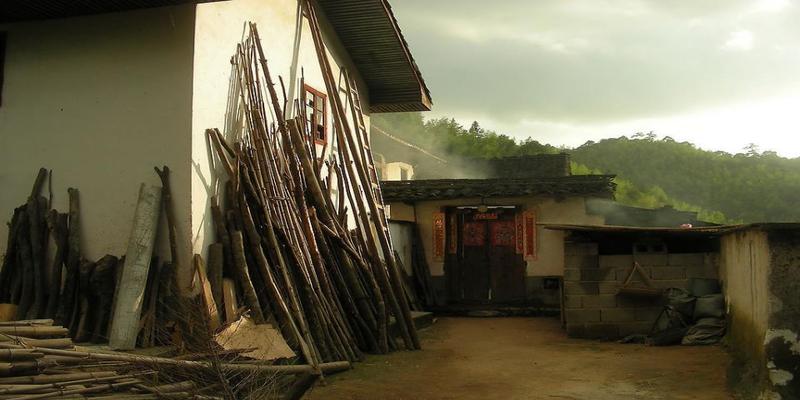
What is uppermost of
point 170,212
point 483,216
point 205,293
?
point 483,216

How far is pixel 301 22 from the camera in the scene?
10906mm

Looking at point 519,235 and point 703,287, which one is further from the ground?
point 519,235

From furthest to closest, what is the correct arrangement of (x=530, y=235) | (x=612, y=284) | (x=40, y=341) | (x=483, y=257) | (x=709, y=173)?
(x=709, y=173), (x=483, y=257), (x=530, y=235), (x=612, y=284), (x=40, y=341)

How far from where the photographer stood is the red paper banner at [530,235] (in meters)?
15.4

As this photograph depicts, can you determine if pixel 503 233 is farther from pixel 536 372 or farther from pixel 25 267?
pixel 25 267

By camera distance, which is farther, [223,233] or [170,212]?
[223,233]

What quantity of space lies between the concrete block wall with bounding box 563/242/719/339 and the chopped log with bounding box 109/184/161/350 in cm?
666

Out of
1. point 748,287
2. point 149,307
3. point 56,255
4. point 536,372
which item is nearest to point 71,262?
point 56,255

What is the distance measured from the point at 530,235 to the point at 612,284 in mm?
4289

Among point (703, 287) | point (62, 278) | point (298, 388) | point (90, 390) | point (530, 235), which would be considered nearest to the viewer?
point (90, 390)

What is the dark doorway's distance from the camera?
51.4 ft

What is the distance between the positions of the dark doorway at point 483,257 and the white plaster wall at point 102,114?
9.19 metres

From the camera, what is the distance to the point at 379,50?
12.4 metres

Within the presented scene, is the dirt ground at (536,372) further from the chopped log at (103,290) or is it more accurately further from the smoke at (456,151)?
the smoke at (456,151)
